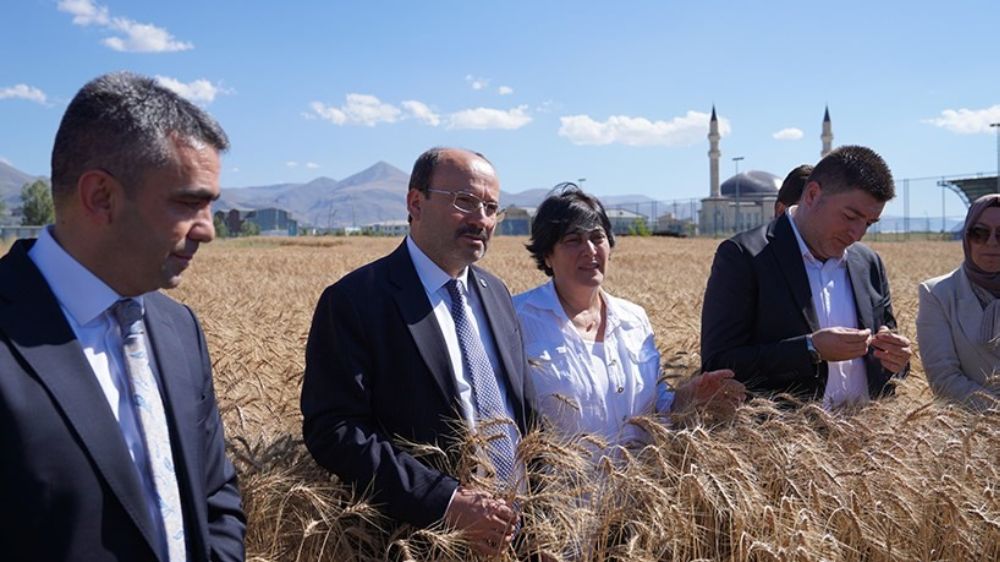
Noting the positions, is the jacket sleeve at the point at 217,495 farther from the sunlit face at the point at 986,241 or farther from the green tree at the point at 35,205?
the green tree at the point at 35,205

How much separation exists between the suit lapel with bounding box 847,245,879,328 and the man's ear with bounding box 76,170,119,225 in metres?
3.22

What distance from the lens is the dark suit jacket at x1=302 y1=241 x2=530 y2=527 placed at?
2520mm

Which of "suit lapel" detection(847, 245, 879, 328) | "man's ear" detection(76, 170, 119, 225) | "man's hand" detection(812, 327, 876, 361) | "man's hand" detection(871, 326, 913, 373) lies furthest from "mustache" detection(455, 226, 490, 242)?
"suit lapel" detection(847, 245, 879, 328)

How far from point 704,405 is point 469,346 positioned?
1.05 meters

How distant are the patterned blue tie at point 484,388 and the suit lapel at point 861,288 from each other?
193cm

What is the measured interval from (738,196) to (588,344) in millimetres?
92888

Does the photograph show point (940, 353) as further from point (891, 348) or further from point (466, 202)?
point (466, 202)

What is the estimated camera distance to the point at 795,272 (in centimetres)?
371

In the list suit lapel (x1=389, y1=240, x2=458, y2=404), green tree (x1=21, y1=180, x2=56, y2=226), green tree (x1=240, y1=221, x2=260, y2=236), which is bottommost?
suit lapel (x1=389, y1=240, x2=458, y2=404)

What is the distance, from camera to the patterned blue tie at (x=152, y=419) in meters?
1.83

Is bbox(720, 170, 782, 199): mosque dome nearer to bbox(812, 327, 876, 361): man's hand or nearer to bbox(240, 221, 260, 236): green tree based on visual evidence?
bbox(240, 221, 260, 236): green tree

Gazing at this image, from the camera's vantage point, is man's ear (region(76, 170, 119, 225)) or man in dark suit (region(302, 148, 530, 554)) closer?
man's ear (region(76, 170, 119, 225))

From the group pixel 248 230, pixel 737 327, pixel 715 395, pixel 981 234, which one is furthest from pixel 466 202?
pixel 248 230

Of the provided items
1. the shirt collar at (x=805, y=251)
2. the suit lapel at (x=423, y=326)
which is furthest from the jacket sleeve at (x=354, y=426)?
the shirt collar at (x=805, y=251)
